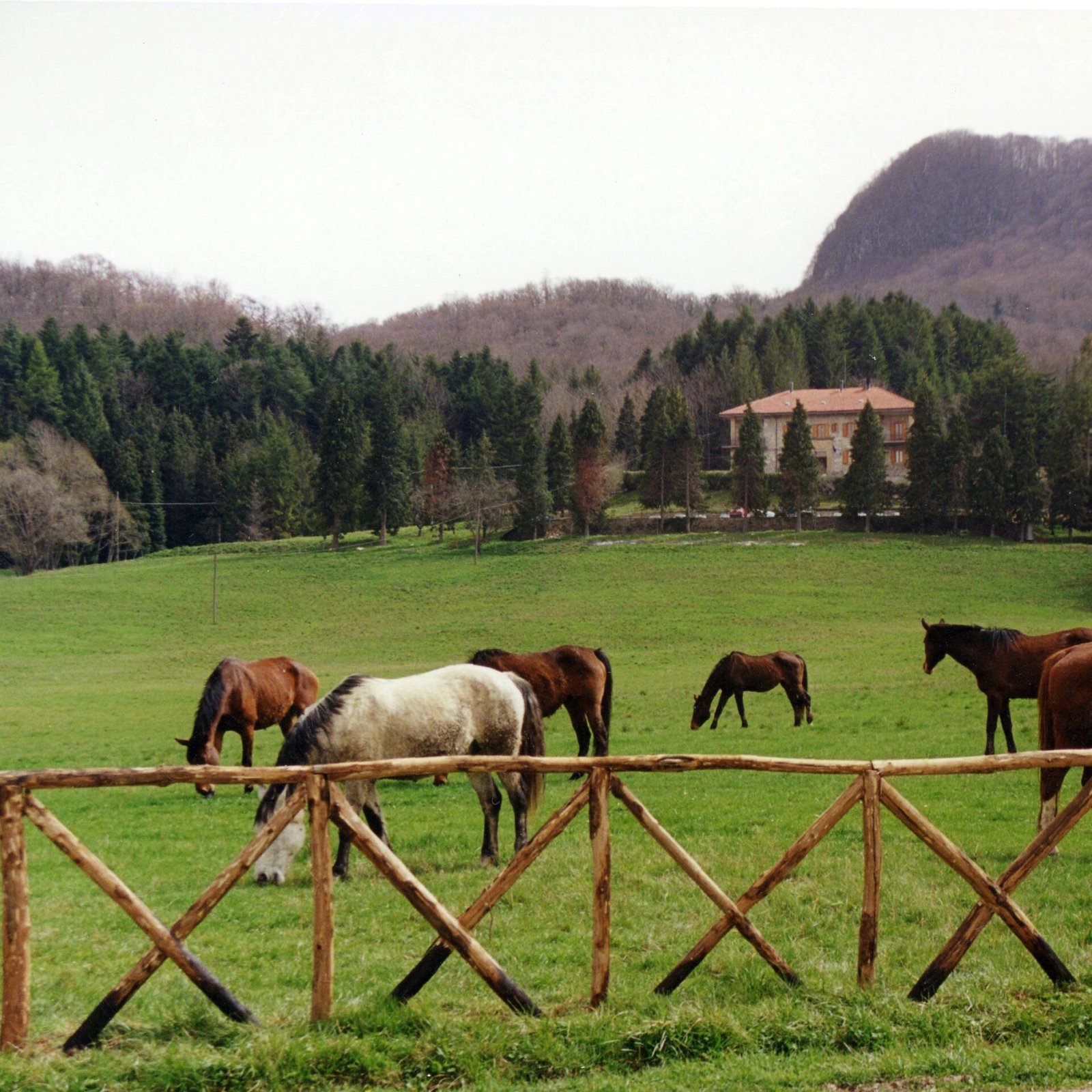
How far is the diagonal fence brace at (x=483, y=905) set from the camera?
5574 millimetres

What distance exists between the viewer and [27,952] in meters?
5.18

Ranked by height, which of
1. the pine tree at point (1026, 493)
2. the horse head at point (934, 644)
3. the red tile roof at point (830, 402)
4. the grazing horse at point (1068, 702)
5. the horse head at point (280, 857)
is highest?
the red tile roof at point (830, 402)

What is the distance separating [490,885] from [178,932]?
66.7 inches

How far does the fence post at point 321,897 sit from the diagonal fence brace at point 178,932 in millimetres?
101

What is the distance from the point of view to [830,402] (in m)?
97.4

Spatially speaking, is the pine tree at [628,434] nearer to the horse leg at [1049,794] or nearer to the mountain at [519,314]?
the mountain at [519,314]

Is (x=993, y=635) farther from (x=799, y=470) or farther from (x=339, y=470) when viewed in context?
(x=339, y=470)

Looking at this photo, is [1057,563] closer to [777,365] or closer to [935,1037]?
[935,1037]

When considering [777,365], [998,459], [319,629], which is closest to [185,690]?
[319,629]

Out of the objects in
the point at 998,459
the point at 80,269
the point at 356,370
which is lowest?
the point at 998,459

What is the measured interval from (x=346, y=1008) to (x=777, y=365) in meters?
110

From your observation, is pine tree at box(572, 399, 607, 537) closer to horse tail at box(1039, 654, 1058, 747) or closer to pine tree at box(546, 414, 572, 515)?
pine tree at box(546, 414, 572, 515)

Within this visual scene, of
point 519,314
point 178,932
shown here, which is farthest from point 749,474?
point 519,314

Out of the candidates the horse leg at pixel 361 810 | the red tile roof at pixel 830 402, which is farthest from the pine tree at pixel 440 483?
the horse leg at pixel 361 810
